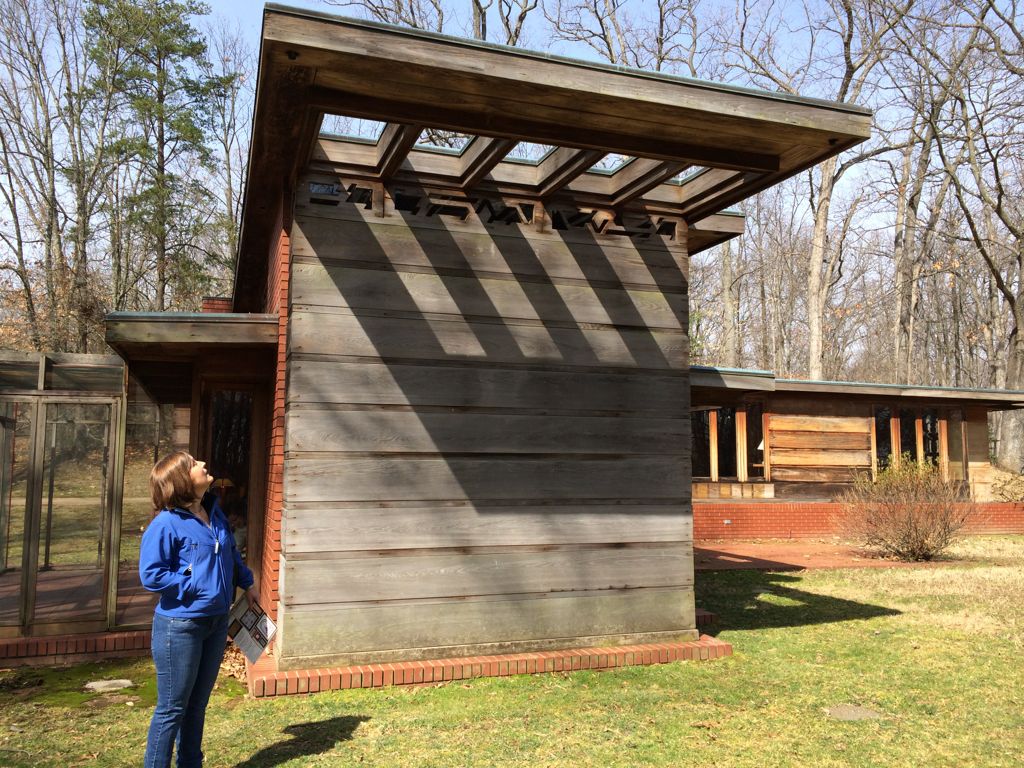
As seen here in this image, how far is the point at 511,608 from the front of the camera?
6582 mm

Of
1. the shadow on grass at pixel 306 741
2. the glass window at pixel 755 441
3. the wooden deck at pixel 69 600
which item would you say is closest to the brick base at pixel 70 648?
the wooden deck at pixel 69 600

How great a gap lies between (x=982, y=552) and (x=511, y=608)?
11858mm

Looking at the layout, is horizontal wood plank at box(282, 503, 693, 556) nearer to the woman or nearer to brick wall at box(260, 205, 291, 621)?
brick wall at box(260, 205, 291, 621)

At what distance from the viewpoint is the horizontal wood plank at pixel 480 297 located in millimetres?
6320

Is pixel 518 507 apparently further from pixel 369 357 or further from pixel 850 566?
pixel 850 566

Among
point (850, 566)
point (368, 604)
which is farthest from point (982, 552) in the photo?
point (368, 604)

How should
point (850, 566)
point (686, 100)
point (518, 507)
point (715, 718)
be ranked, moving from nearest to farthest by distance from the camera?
1. point (686, 100)
2. point (715, 718)
3. point (518, 507)
4. point (850, 566)

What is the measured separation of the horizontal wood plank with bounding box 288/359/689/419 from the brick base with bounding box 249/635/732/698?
1944 mm

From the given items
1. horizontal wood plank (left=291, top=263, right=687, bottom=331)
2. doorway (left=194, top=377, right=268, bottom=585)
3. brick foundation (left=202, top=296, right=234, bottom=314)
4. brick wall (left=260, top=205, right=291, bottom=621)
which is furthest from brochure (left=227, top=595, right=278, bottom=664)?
brick foundation (left=202, top=296, right=234, bottom=314)

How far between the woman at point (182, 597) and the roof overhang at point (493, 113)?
2243 millimetres

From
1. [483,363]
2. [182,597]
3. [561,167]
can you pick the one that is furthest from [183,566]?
[561,167]

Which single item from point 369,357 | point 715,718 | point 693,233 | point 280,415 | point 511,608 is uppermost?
point 693,233

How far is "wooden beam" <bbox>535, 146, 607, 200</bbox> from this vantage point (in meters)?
5.82

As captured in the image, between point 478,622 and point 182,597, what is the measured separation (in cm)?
302
